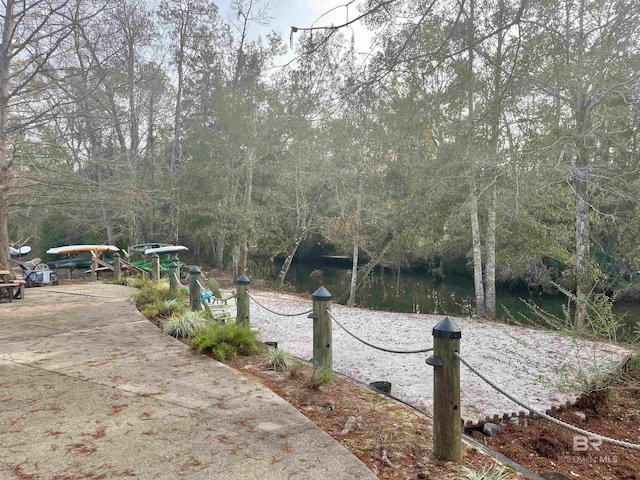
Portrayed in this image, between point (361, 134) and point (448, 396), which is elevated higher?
point (361, 134)

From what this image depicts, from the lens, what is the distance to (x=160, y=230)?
25.3m

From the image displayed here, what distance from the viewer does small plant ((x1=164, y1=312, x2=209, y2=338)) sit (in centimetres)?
642

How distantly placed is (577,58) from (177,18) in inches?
766

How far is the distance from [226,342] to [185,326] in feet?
3.66

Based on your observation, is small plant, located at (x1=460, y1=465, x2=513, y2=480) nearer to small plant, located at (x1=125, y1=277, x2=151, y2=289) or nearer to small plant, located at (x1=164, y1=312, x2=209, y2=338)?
small plant, located at (x1=164, y1=312, x2=209, y2=338)

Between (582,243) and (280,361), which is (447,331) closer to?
(280,361)

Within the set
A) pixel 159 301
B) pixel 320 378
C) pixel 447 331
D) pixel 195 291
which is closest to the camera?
pixel 447 331

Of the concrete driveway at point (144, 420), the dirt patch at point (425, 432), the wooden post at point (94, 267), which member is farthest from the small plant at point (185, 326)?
the wooden post at point (94, 267)

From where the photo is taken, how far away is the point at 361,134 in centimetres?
1468

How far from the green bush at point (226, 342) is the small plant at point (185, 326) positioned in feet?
1.87

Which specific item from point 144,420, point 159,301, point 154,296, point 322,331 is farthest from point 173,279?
point 144,420

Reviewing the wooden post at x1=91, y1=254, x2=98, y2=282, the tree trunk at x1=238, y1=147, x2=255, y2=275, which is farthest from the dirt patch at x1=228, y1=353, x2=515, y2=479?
the tree trunk at x1=238, y1=147, x2=255, y2=275

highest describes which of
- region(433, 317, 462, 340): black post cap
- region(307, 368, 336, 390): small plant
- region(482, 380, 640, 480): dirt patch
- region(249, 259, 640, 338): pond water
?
region(433, 317, 462, 340): black post cap

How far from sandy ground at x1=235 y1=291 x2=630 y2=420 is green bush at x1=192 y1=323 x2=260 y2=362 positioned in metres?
1.17
